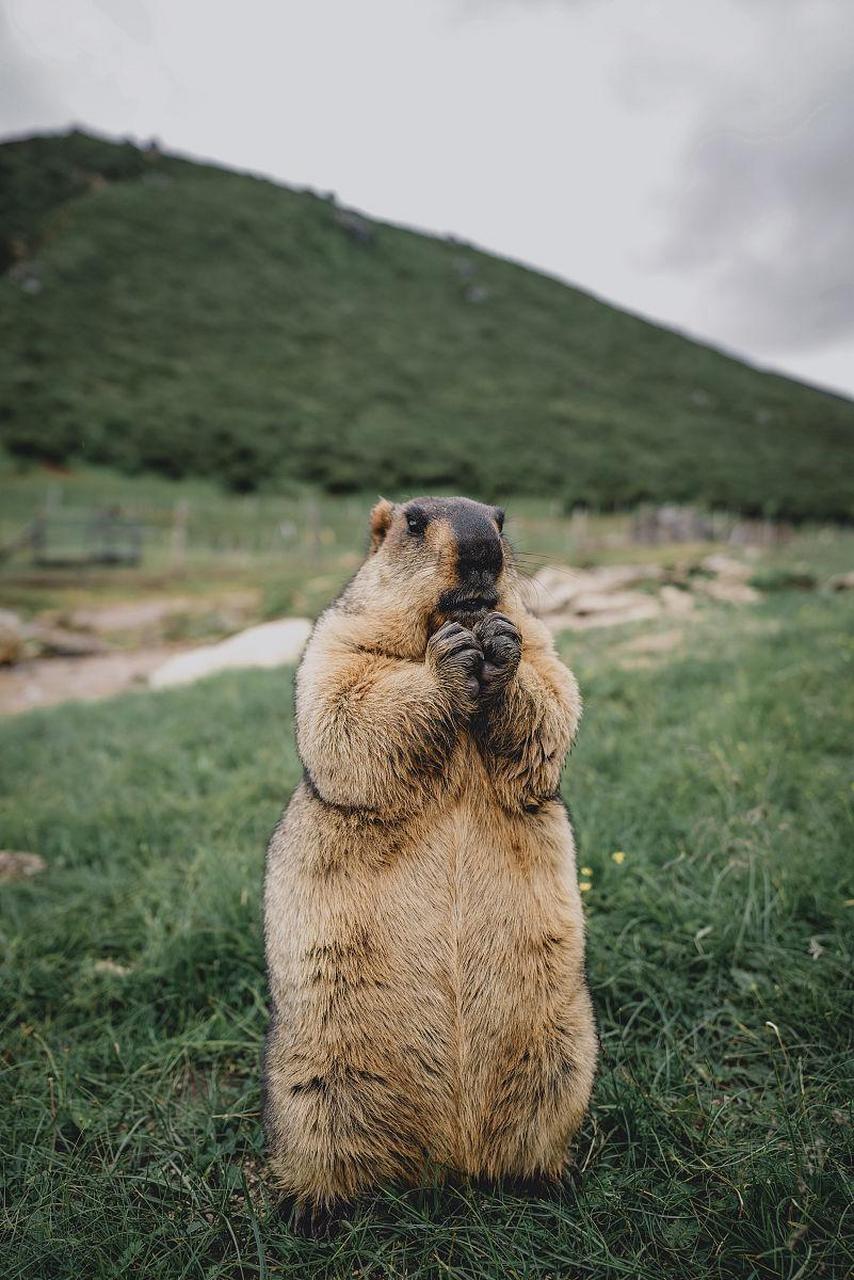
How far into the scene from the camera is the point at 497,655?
5.37 ft

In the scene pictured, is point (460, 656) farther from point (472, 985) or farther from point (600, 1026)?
point (600, 1026)

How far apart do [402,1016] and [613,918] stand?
1343mm

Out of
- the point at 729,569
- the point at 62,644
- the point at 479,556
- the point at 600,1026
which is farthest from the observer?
the point at 729,569

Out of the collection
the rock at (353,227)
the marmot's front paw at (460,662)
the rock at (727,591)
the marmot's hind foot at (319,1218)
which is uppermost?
the rock at (353,227)

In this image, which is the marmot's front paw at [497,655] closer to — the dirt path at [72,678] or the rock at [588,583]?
the dirt path at [72,678]

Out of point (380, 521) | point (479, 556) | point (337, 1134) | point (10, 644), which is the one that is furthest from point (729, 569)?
point (10, 644)

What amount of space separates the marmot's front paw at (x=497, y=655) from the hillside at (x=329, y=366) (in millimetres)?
24905

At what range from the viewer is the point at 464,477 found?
29281mm

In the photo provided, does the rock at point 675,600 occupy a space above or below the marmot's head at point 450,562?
below

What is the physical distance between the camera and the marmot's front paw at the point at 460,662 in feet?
5.34

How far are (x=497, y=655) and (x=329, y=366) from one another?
36900 mm

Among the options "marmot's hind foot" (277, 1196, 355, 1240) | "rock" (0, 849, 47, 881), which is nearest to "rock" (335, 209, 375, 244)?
"rock" (0, 849, 47, 881)

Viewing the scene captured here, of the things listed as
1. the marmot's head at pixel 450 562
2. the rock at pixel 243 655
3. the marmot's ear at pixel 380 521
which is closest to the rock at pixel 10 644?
the rock at pixel 243 655

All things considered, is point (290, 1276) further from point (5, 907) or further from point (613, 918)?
point (5, 907)
